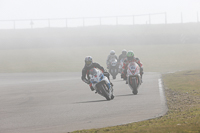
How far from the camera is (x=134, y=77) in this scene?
14.9m

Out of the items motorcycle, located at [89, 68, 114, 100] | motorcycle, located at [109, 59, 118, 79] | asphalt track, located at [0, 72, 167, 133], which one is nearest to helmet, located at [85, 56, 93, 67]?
motorcycle, located at [89, 68, 114, 100]

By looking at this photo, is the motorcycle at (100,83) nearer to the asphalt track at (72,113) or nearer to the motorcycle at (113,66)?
the asphalt track at (72,113)

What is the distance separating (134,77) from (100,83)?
1.73m

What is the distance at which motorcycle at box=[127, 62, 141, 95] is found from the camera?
1491 centimetres

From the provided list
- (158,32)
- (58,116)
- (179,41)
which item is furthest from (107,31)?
(58,116)

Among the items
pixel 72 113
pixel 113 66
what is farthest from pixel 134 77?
pixel 113 66

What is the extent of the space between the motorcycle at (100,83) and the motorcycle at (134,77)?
1.43 meters

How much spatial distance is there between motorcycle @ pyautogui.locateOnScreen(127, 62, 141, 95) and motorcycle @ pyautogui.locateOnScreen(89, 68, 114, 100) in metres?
1.43

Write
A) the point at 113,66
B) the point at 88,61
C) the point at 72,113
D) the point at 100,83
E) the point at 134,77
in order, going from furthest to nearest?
the point at 113,66, the point at 134,77, the point at 88,61, the point at 100,83, the point at 72,113

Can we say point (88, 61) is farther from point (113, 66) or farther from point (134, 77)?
point (113, 66)

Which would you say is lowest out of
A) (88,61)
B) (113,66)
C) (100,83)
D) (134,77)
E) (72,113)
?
(72,113)

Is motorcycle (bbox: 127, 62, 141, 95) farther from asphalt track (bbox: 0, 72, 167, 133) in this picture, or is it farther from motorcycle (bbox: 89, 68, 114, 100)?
motorcycle (bbox: 89, 68, 114, 100)

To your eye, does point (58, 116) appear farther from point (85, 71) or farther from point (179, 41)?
point (179, 41)

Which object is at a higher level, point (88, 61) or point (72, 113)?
point (88, 61)
